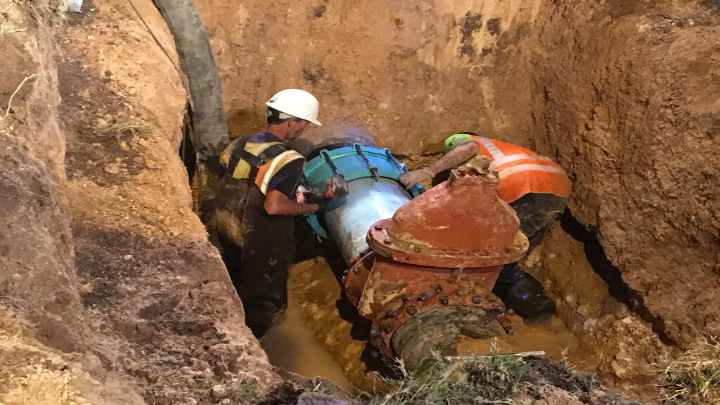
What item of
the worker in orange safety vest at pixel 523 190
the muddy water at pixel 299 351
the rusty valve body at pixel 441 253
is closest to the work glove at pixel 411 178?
the worker in orange safety vest at pixel 523 190

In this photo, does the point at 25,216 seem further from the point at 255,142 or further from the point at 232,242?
the point at 232,242

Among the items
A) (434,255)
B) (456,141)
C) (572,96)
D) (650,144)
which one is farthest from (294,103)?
(650,144)

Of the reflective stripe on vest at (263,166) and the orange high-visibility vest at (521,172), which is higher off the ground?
the reflective stripe on vest at (263,166)

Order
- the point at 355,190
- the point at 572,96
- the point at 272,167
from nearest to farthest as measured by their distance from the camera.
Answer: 1. the point at 272,167
2. the point at 355,190
3. the point at 572,96

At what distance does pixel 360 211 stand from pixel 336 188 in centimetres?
21

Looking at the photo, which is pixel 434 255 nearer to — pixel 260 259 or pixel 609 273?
pixel 260 259

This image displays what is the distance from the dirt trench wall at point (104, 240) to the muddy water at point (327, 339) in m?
1.78

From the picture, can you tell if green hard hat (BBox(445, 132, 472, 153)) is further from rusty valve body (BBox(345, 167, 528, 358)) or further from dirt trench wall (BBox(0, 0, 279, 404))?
dirt trench wall (BBox(0, 0, 279, 404))

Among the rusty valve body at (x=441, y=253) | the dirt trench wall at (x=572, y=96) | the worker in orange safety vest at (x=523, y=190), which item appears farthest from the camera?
the worker in orange safety vest at (x=523, y=190)

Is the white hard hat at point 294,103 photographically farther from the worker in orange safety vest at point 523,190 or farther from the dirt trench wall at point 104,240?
the worker in orange safety vest at point 523,190

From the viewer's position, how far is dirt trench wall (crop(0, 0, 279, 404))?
141 centimetres

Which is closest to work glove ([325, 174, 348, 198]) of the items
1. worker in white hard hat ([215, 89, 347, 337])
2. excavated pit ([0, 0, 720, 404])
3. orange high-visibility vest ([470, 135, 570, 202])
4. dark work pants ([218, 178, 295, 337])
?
worker in white hard hat ([215, 89, 347, 337])

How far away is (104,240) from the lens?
6.56ft

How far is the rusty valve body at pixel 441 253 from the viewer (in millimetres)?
2541
